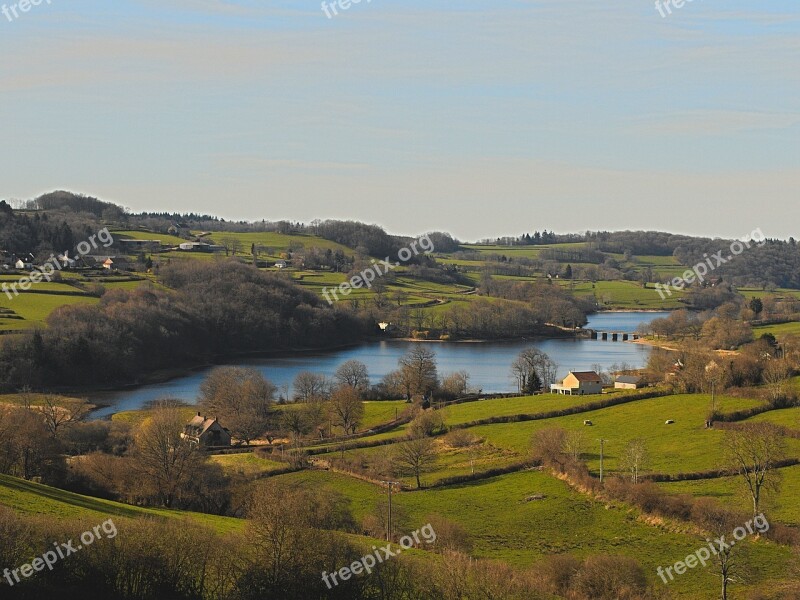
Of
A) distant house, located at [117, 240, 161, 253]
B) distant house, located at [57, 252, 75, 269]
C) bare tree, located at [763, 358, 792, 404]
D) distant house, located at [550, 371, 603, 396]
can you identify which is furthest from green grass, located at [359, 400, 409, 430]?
distant house, located at [117, 240, 161, 253]

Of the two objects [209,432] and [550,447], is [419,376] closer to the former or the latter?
[209,432]

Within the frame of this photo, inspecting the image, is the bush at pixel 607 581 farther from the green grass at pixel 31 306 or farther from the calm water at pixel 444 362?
the green grass at pixel 31 306

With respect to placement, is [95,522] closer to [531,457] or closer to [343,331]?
[531,457]

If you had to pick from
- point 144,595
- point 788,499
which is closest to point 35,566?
point 144,595

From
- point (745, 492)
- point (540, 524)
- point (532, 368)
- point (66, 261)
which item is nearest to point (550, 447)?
point (540, 524)

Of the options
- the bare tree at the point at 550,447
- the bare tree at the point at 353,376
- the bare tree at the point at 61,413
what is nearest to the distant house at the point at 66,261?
the bare tree at the point at 61,413

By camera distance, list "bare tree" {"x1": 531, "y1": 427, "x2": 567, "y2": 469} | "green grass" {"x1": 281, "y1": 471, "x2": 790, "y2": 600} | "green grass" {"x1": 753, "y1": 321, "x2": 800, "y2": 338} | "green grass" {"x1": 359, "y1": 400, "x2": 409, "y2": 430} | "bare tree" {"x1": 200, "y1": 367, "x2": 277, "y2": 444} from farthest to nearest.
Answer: "green grass" {"x1": 753, "y1": 321, "x2": 800, "y2": 338}, "green grass" {"x1": 359, "y1": 400, "x2": 409, "y2": 430}, "bare tree" {"x1": 200, "y1": 367, "x2": 277, "y2": 444}, "bare tree" {"x1": 531, "y1": 427, "x2": 567, "y2": 469}, "green grass" {"x1": 281, "y1": 471, "x2": 790, "y2": 600}

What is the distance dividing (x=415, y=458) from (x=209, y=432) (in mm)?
16255

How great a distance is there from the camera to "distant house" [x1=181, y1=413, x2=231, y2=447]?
172ft

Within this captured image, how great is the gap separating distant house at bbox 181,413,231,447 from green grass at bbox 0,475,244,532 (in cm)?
2224

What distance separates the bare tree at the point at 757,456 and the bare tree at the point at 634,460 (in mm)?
3345

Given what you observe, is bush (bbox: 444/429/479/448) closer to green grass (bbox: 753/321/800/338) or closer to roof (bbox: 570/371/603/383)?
roof (bbox: 570/371/603/383)

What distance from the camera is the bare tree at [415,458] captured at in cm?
4153

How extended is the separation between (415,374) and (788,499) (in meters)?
35.9
